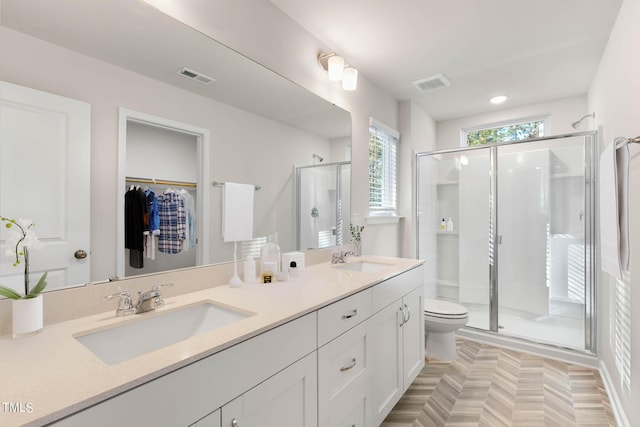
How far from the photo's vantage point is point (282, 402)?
1032 millimetres

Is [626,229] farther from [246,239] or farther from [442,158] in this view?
[442,158]

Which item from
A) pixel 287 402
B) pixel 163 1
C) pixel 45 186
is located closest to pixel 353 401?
pixel 287 402

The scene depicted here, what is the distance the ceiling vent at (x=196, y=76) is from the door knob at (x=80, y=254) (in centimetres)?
82

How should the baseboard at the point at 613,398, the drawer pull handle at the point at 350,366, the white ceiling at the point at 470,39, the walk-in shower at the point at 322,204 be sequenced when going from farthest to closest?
the walk-in shower at the point at 322,204 < the white ceiling at the point at 470,39 < the baseboard at the point at 613,398 < the drawer pull handle at the point at 350,366

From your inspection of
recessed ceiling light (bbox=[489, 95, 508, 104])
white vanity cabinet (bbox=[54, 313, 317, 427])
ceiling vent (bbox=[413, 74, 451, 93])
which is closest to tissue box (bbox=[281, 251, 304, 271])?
white vanity cabinet (bbox=[54, 313, 317, 427])

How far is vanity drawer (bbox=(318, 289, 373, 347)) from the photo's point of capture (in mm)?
1237

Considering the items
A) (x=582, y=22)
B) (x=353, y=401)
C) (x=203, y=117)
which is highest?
(x=582, y=22)

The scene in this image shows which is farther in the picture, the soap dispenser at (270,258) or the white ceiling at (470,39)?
the white ceiling at (470,39)

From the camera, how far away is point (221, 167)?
1.53 meters

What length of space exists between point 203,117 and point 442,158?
2801mm

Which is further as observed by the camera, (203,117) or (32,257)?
(203,117)

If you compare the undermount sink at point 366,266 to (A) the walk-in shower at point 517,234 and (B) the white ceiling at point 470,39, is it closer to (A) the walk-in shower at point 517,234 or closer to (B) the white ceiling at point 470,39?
(A) the walk-in shower at point 517,234

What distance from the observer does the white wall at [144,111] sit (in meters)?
0.99

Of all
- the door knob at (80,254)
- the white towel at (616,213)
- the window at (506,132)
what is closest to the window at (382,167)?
the window at (506,132)
